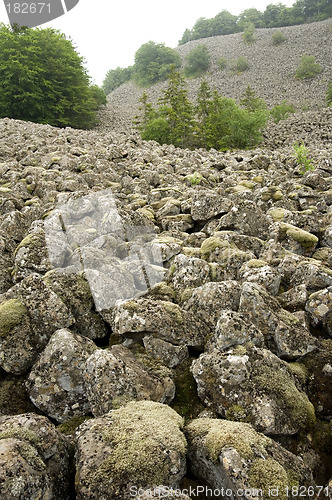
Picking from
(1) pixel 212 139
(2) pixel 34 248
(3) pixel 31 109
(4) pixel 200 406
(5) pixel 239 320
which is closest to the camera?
(4) pixel 200 406

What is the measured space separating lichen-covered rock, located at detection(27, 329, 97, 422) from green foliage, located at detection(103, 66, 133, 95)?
107 m

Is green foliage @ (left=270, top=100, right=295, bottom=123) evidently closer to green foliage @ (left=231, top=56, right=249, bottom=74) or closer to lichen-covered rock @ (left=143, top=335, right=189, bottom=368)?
green foliage @ (left=231, top=56, right=249, bottom=74)

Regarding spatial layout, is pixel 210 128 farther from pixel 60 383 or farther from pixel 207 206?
pixel 60 383

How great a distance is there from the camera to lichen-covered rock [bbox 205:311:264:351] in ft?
13.8

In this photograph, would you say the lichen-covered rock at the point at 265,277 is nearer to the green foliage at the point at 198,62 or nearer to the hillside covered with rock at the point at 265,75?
the hillside covered with rock at the point at 265,75

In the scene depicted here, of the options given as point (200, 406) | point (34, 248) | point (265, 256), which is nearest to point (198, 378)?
point (200, 406)

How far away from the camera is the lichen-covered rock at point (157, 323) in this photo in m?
4.63

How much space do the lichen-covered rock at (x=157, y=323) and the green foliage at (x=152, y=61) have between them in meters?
92.8

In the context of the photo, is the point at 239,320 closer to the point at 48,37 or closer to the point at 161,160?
the point at 161,160

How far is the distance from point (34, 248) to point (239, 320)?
419 cm

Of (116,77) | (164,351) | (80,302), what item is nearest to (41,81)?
(80,302)

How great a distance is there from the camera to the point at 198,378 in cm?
412

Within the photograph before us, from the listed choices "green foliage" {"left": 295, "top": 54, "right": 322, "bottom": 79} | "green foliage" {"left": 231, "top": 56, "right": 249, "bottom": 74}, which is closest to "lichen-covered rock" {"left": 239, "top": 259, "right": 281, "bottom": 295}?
"green foliage" {"left": 295, "top": 54, "right": 322, "bottom": 79}

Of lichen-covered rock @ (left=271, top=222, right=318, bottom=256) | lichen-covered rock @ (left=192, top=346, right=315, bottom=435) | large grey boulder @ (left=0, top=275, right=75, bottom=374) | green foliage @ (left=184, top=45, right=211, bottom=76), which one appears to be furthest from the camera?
green foliage @ (left=184, top=45, right=211, bottom=76)
